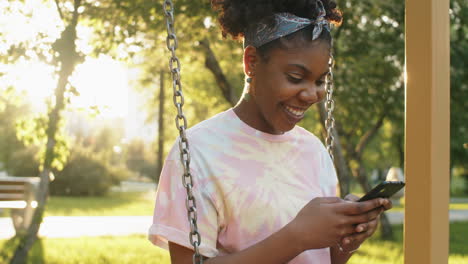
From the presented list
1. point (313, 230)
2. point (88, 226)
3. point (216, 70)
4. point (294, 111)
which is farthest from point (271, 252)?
point (88, 226)

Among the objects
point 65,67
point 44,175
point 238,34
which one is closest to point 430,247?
point 238,34

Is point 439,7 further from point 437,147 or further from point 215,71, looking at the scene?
point 215,71

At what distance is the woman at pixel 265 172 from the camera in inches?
67.2

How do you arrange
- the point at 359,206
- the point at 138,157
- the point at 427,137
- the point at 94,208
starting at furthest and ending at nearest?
1. the point at 138,157
2. the point at 94,208
3. the point at 427,137
4. the point at 359,206

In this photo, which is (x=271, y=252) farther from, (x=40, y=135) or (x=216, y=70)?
(x=216, y=70)

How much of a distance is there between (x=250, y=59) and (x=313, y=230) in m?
0.55

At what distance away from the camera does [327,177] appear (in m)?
2.14

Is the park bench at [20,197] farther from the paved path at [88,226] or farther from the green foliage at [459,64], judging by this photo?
the green foliage at [459,64]

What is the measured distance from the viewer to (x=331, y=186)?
2145mm

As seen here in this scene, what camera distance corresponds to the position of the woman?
67.2 inches

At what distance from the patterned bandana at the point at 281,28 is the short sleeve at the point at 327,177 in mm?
489

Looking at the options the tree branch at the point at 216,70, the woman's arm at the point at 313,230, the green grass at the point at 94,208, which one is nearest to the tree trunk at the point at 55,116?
the tree branch at the point at 216,70

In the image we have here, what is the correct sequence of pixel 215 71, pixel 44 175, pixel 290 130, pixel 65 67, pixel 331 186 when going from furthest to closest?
pixel 215 71
pixel 44 175
pixel 65 67
pixel 331 186
pixel 290 130

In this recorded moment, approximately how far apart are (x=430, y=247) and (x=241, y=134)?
25.5 inches
